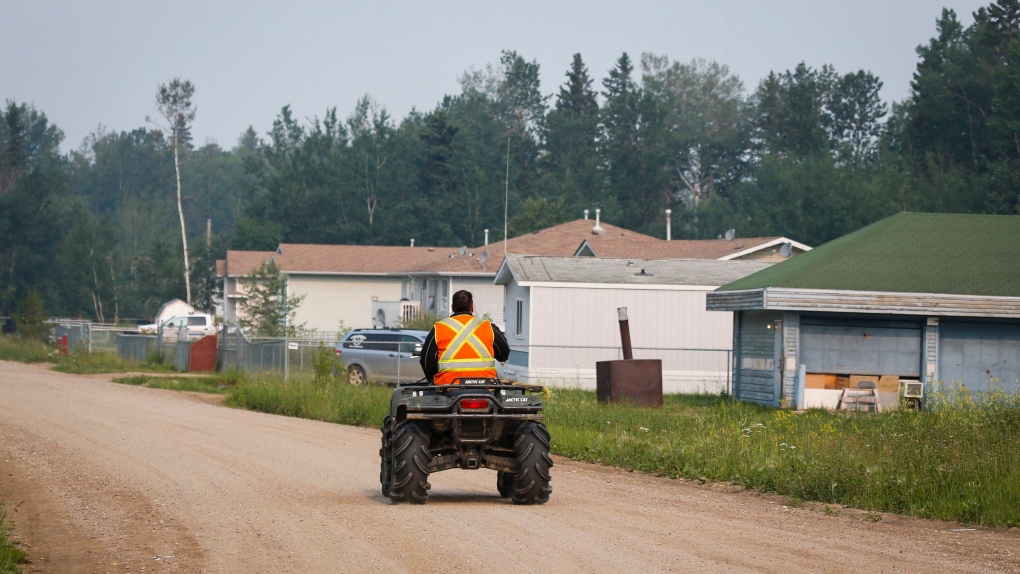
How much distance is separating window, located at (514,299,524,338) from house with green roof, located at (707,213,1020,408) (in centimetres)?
901

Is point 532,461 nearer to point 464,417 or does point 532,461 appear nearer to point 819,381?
point 464,417

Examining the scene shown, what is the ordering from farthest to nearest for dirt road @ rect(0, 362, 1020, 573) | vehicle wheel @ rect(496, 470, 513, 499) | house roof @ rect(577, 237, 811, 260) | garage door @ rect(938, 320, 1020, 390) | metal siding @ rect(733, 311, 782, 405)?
house roof @ rect(577, 237, 811, 260), metal siding @ rect(733, 311, 782, 405), garage door @ rect(938, 320, 1020, 390), vehicle wheel @ rect(496, 470, 513, 499), dirt road @ rect(0, 362, 1020, 573)

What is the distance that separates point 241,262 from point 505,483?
187 feet

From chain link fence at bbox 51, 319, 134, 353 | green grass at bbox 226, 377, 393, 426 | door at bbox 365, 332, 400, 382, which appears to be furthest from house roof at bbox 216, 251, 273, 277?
green grass at bbox 226, 377, 393, 426

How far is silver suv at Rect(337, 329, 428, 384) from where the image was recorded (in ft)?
104

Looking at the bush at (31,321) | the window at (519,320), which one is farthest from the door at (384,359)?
the bush at (31,321)

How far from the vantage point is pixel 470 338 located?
11.9m

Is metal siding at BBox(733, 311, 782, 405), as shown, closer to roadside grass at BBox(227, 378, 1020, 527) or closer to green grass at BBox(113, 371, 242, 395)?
roadside grass at BBox(227, 378, 1020, 527)

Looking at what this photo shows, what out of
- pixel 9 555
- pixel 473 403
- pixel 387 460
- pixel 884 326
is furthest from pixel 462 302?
pixel 884 326

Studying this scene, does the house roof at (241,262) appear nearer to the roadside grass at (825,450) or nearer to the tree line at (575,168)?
the tree line at (575,168)

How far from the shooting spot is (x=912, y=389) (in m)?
26.6

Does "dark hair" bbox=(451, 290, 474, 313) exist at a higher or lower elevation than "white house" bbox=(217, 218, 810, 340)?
lower

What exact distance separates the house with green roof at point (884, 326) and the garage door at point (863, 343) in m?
0.02

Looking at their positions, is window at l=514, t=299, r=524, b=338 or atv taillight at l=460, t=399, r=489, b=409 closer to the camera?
atv taillight at l=460, t=399, r=489, b=409
